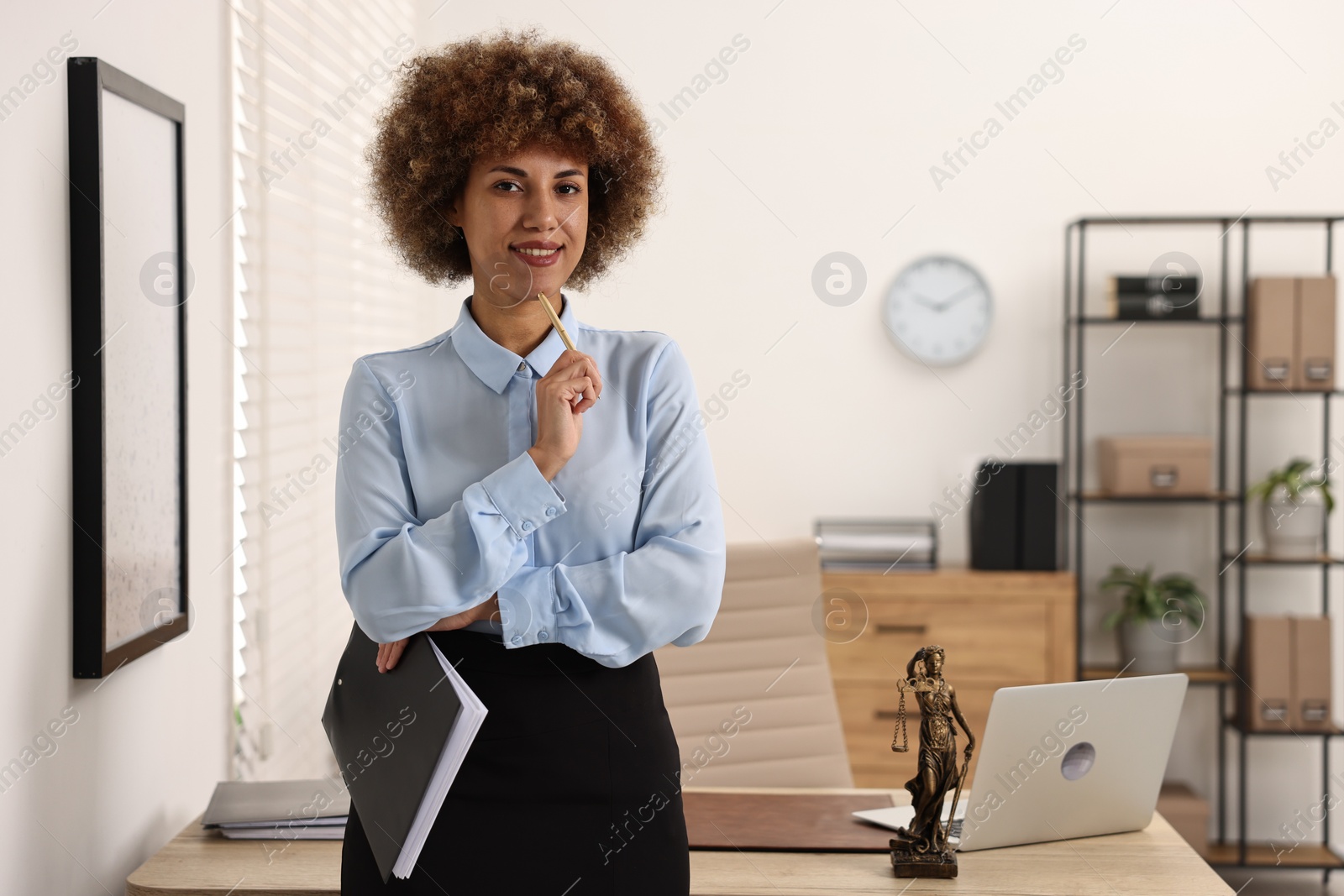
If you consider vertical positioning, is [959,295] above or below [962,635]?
above

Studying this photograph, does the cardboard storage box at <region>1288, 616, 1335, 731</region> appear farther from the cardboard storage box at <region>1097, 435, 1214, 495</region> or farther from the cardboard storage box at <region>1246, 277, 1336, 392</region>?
the cardboard storage box at <region>1246, 277, 1336, 392</region>

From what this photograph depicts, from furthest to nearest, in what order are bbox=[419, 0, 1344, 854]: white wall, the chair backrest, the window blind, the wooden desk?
1. bbox=[419, 0, 1344, 854]: white wall
2. the chair backrest
3. the window blind
4. the wooden desk

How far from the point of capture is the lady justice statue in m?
1.49

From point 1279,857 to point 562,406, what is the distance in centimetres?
343

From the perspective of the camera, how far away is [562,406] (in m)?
1.24

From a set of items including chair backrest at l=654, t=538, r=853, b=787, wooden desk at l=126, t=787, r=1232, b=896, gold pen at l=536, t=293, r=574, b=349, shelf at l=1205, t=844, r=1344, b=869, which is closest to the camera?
gold pen at l=536, t=293, r=574, b=349

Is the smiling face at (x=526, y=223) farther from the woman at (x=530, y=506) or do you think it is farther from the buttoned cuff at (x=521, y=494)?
the buttoned cuff at (x=521, y=494)

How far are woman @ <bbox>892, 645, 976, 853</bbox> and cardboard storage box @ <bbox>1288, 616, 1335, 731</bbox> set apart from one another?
8.21 ft

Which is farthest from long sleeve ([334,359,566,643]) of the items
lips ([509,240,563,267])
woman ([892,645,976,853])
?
woman ([892,645,976,853])

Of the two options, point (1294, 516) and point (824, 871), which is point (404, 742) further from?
point (1294, 516)

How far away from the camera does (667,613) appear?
1271 mm

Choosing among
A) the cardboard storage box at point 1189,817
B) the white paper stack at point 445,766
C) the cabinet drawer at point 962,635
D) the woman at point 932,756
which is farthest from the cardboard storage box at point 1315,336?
the white paper stack at point 445,766

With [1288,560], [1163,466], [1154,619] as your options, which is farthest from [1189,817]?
[1163,466]

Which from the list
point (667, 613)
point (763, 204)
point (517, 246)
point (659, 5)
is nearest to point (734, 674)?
point (667, 613)
